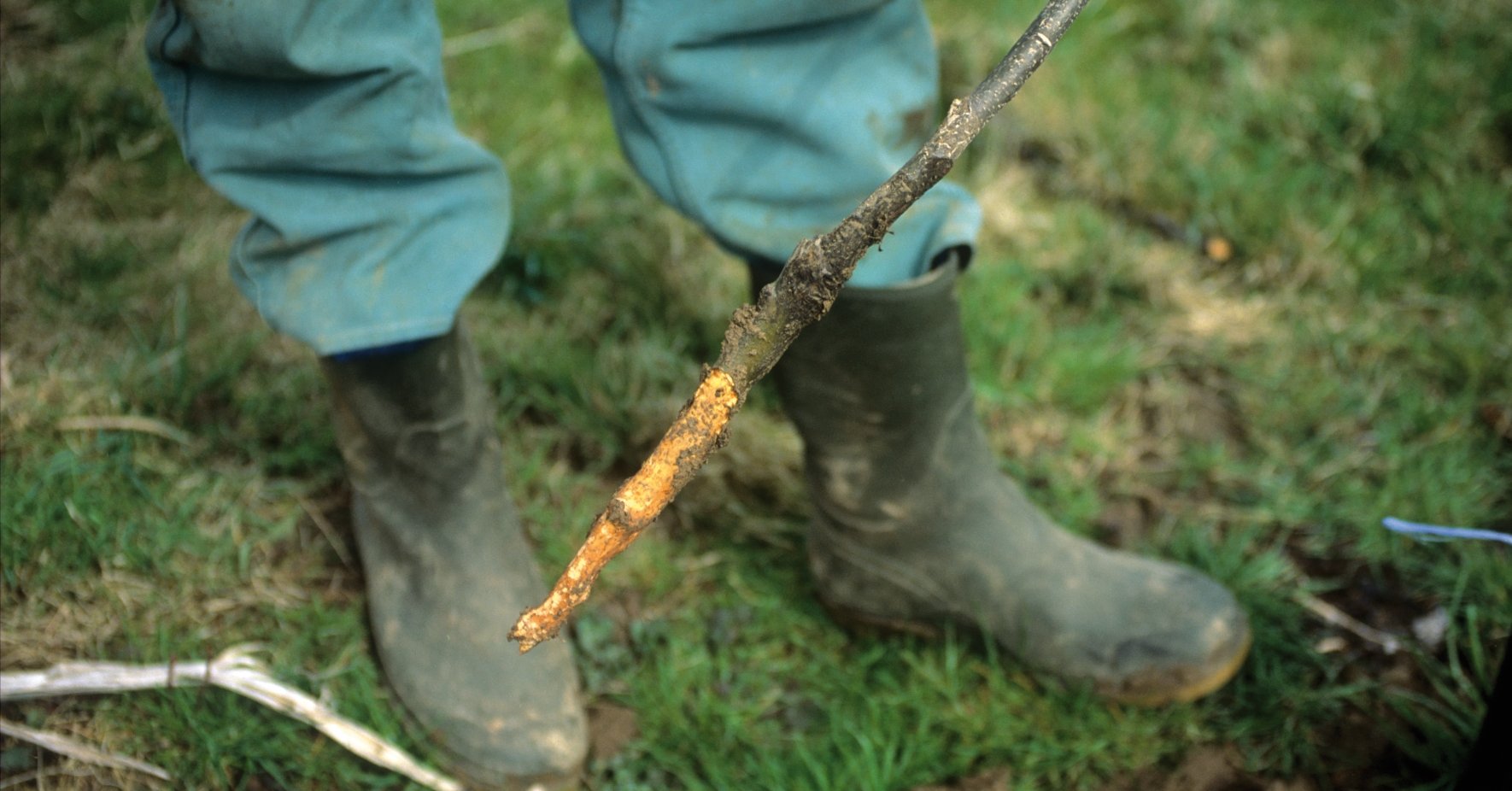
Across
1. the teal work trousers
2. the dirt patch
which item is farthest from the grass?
the teal work trousers

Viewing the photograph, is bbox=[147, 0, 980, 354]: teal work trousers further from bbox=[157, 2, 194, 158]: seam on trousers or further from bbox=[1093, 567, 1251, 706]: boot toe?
bbox=[1093, 567, 1251, 706]: boot toe

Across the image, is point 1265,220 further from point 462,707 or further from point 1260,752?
point 462,707

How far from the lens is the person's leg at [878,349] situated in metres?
1.41

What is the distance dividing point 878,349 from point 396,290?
597 mm

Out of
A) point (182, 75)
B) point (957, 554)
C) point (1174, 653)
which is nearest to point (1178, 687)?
point (1174, 653)

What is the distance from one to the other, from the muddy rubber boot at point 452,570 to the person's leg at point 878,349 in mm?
408

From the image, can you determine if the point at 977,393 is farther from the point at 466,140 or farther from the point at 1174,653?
the point at 466,140

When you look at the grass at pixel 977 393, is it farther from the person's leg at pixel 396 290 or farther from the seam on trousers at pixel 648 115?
the seam on trousers at pixel 648 115

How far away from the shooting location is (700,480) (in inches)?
76.2

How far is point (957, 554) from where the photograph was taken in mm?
1678

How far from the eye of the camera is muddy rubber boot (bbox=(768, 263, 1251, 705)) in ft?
5.15

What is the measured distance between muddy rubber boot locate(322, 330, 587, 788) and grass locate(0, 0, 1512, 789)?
7cm

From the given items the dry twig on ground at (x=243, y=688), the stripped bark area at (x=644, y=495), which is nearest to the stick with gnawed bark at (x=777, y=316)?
the stripped bark area at (x=644, y=495)

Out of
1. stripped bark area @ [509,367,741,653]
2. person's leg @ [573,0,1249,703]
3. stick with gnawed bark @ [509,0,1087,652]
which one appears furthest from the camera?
person's leg @ [573,0,1249,703]
